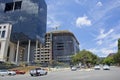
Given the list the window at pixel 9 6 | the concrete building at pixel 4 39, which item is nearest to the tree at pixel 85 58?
the concrete building at pixel 4 39

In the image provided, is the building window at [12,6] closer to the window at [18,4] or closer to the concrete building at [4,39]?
the window at [18,4]

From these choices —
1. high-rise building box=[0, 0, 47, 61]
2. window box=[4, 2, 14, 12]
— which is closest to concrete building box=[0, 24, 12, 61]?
high-rise building box=[0, 0, 47, 61]

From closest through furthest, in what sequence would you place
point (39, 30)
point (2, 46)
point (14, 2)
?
point (2, 46) → point (39, 30) → point (14, 2)

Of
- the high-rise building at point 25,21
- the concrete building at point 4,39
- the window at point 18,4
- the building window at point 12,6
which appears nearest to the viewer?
the concrete building at point 4,39

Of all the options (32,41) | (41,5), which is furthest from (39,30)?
(41,5)

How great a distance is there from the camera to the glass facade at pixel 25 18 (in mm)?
126625

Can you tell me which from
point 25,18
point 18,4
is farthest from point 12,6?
point 25,18

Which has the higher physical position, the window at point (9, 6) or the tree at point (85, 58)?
the window at point (9, 6)

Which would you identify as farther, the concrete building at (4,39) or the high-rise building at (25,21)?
the high-rise building at (25,21)

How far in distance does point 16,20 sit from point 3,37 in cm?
1199

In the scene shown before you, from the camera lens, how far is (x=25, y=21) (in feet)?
419

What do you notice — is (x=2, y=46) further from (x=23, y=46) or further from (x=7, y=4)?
(x=7, y=4)

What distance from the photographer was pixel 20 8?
440ft

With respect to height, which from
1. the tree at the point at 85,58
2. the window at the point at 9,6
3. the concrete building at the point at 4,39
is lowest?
the tree at the point at 85,58
